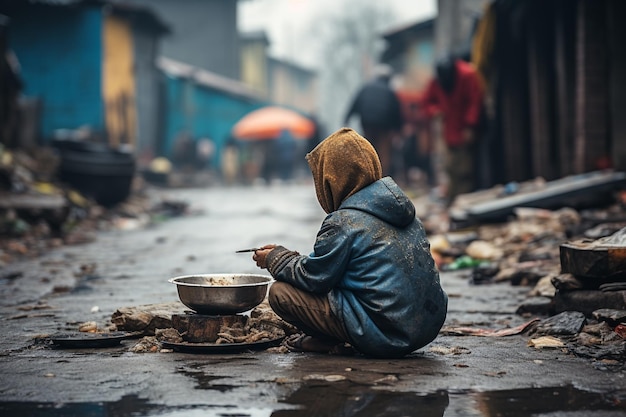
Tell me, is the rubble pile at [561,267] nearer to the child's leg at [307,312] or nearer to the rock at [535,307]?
the rock at [535,307]

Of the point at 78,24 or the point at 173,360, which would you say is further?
the point at 78,24

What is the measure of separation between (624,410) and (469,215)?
7.63m

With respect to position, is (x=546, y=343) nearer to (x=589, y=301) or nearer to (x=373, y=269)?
(x=589, y=301)

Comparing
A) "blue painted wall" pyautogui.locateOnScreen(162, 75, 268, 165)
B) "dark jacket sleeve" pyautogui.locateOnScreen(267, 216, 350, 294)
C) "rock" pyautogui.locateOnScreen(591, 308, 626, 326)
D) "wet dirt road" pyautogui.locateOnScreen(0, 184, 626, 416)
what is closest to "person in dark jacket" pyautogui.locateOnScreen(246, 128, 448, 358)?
"dark jacket sleeve" pyautogui.locateOnScreen(267, 216, 350, 294)

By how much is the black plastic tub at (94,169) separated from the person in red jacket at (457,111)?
5.97 meters

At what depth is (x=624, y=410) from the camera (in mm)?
3781

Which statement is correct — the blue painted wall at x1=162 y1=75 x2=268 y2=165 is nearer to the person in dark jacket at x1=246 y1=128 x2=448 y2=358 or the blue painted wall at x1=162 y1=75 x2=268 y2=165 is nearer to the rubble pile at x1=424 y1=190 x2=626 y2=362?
the rubble pile at x1=424 y1=190 x2=626 y2=362

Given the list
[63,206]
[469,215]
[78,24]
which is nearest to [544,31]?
[469,215]

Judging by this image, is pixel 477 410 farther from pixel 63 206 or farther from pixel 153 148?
pixel 153 148

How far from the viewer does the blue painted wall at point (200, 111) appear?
35.0 metres

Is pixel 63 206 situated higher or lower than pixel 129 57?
lower

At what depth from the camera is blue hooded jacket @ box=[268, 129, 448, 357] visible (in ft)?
15.7

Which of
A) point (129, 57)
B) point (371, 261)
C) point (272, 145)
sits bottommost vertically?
point (371, 261)

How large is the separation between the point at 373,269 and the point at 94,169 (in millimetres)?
12443
